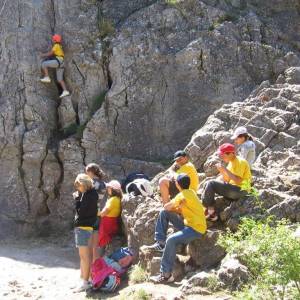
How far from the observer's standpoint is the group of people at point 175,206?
882 centimetres

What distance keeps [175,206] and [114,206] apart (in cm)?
225

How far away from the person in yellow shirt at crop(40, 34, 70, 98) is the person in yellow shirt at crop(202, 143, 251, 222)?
822cm

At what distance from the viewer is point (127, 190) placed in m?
11.4

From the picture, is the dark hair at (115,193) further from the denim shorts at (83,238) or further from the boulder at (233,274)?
the boulder at (233,274)

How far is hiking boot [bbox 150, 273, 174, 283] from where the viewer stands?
28.6 feet

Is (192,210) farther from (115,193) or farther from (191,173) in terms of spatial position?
(115,193)

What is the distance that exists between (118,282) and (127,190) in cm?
256

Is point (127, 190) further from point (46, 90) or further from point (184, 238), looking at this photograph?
point (46, 90)

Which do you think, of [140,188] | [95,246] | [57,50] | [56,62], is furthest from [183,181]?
[57,50]

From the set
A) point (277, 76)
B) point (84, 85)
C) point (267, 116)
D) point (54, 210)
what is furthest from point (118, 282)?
point (277, 76)

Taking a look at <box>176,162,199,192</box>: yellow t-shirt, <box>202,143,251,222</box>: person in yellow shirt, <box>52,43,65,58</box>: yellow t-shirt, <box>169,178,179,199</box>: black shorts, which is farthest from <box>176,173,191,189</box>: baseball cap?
<box>52,43,65,58</box>: yellow t-shirt

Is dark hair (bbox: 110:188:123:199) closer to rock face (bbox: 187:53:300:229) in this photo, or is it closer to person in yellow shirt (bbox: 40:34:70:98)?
rock face (bbox: 187:53:300:229)

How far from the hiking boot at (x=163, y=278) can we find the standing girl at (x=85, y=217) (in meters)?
1.49

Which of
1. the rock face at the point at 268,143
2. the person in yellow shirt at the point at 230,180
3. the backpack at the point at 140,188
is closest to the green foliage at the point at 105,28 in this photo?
the rock face at the point at 268,143
